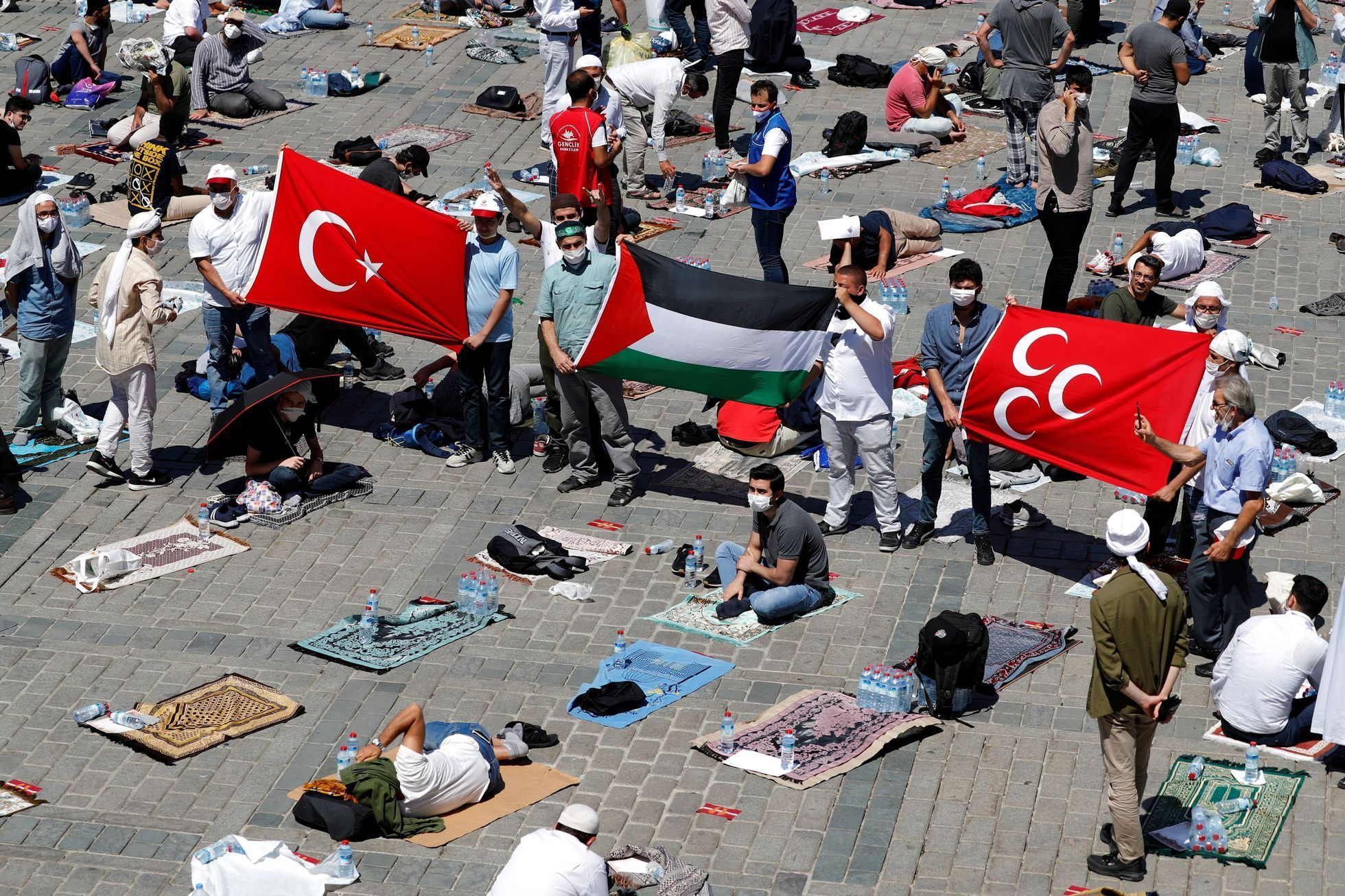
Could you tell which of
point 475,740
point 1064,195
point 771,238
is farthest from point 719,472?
point 475,740

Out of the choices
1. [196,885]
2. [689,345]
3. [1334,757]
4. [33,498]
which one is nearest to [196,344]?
[33,498]

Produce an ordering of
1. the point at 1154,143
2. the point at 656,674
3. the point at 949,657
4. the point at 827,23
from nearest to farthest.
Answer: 1. the point at 949,657
2. the point at 656,674
3. the point at 1154,143
4. the point at 827,23

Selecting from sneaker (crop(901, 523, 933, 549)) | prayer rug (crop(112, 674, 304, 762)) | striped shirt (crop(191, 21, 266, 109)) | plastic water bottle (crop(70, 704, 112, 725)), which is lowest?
striped shirt (crop(191, 21, 266, 109))

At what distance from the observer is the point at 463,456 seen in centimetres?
1521

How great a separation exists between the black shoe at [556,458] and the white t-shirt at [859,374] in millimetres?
2703

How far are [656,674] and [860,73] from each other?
14656 millimetres

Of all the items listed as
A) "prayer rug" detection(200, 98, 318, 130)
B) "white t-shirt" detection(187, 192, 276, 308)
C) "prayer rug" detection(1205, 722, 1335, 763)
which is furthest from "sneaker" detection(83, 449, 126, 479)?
"prayer rug" detection(200, 98, 318, 130)

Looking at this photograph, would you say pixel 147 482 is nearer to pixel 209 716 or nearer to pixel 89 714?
pixel 89 714

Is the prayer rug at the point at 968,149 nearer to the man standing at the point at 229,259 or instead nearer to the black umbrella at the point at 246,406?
the man standing at the point at 229,259

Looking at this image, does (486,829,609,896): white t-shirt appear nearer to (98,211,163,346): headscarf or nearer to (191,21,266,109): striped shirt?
(98,211,163,346): headscarf

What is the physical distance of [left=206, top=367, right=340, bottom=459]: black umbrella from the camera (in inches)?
562

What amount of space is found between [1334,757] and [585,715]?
4.61 m

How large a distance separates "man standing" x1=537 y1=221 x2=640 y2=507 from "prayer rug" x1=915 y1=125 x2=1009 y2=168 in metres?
8.67

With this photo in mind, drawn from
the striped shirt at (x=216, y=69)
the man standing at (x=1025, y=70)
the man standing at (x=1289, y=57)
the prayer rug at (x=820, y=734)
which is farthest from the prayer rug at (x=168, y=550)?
the man standing at (x=1289, y=57)
